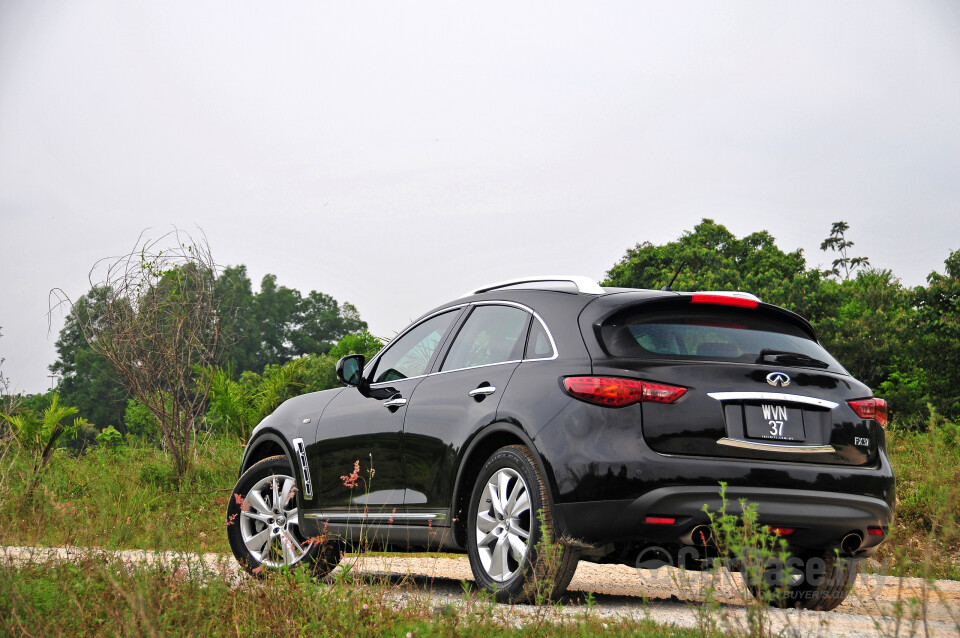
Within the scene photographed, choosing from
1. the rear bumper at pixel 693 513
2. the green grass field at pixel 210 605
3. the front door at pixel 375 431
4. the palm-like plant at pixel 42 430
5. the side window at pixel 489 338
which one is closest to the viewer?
the green grass field at pixel 210 605

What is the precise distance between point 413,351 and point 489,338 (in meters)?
0.89

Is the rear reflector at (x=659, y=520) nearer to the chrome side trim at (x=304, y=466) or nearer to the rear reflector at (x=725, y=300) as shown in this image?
the rear reflector at (x=725, y=300)

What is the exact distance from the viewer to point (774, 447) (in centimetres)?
458

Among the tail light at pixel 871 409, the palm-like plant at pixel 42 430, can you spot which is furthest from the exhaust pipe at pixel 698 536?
the palm-like plant at pixel 42 430

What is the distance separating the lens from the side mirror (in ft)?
21.5

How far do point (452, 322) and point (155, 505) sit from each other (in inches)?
335

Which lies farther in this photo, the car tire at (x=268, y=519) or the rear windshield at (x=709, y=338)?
the car tire at (x=268, y=519)

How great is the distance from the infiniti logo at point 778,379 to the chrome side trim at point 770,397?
0.05 m

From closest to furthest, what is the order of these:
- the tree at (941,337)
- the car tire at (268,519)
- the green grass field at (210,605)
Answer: the green grass field at (210,605) < the car tire at (268,519) < the tree at (941,337)

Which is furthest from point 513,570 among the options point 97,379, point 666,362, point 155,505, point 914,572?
point 97,379

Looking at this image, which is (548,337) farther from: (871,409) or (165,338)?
(165,338)

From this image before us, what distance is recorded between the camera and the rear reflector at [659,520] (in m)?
4.42

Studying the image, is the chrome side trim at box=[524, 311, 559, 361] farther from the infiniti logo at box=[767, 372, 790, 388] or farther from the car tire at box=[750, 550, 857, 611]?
the car tire at box=[750, 550, 857, 611]

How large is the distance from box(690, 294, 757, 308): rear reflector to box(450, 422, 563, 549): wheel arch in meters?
1.20
